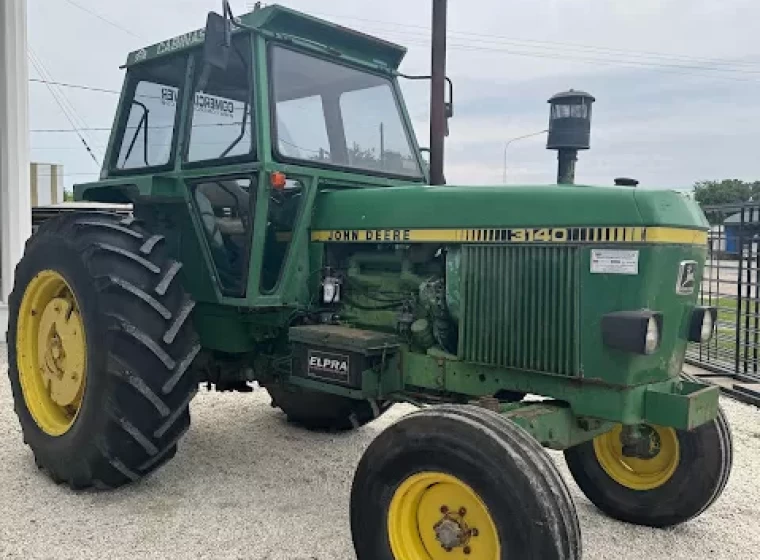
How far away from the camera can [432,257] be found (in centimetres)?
396

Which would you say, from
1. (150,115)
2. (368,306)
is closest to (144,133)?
(150,115)

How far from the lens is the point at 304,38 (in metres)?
4.27

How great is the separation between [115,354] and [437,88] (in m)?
5.37

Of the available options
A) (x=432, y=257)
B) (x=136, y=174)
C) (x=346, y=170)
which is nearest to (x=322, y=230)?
(x=346, y=170)

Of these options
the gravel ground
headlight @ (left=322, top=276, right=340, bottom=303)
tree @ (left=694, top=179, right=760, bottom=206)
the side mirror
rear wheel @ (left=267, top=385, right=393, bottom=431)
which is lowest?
the gravel ground

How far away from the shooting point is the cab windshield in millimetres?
4168

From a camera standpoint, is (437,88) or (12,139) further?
(12,139)

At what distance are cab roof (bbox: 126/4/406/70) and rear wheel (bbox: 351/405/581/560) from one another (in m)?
2.32

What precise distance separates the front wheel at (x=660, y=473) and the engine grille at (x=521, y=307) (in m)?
0.82

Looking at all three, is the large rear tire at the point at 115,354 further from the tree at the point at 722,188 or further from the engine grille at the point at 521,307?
the tree at the point at 722,188

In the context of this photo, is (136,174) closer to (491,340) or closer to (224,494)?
(224,494)

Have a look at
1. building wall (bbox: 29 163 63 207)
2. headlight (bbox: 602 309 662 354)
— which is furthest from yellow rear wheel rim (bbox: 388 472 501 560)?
building wall (bbox: 29 163 63 207)

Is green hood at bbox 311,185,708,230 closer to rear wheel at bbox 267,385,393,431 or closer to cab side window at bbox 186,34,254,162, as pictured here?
cab side window at bbox 186,34,254,162

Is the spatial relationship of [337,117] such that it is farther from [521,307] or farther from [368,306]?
[521,307]
